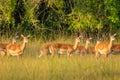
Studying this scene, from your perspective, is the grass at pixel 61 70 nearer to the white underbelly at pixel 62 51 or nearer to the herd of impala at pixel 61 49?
the herd of impala at pixel 61 49

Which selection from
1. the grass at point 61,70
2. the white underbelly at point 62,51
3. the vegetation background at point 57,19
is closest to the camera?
the grass at point 61,70

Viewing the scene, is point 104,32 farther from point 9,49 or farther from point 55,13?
point 9,49

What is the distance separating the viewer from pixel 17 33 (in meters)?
23.4

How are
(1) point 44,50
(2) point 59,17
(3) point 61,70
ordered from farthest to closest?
(2) point 59,17 → (1) point 44,50 → (3) point 61,70

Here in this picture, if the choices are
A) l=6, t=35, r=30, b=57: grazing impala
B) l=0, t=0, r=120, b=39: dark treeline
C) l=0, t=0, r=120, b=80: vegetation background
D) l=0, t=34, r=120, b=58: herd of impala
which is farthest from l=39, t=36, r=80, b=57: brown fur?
l=0, t=0, r=120, b=39: dark treeline

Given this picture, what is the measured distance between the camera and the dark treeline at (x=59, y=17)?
2180 centimetres

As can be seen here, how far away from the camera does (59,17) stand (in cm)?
2384

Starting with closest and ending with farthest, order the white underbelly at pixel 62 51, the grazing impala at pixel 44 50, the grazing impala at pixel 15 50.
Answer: the grazing impala at pixel 15 50 → the grazing impala at pixel 44 50 → the white underbelly at pixel 62 51

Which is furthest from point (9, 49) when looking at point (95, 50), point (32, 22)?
point (32, 22)

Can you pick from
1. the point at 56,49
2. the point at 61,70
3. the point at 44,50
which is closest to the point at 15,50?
the point at 44,50

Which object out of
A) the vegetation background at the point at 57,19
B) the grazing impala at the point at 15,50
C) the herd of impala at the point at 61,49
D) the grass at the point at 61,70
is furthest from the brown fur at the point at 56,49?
the grass at the point at 61,70

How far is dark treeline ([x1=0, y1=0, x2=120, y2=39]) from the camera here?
21.8 m

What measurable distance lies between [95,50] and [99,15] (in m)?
7.32

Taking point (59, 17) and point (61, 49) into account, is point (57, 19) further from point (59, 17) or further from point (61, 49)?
point (61, 49)
